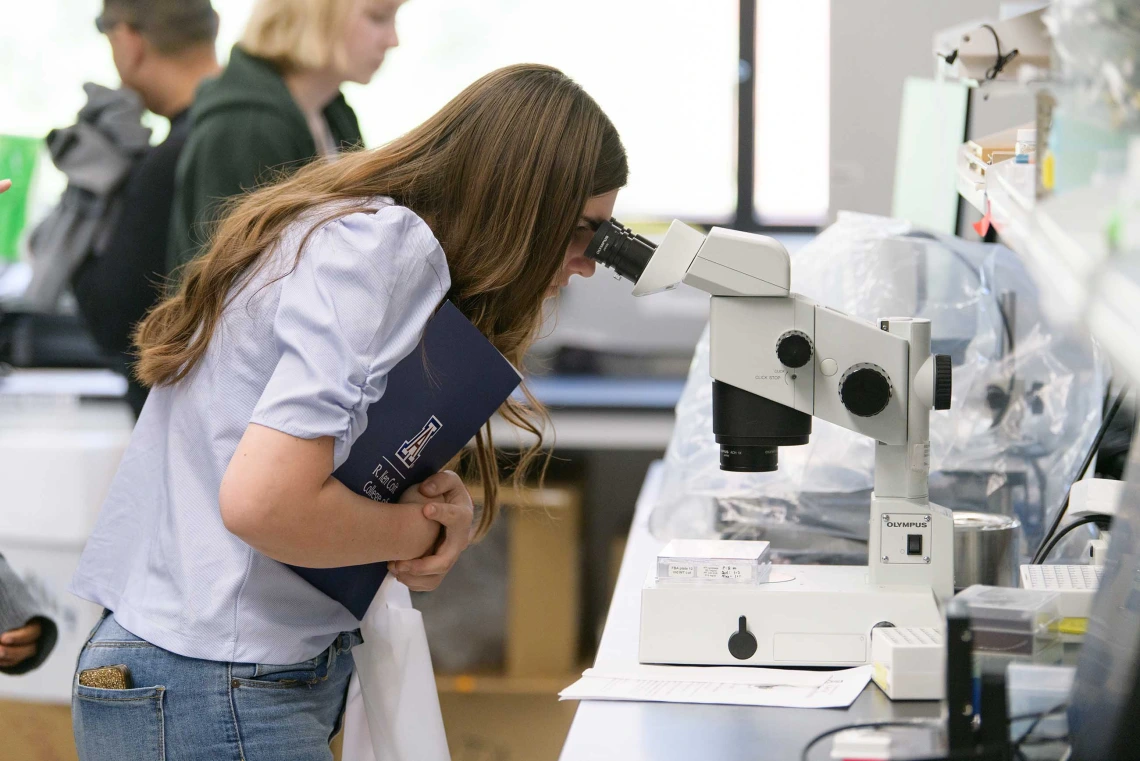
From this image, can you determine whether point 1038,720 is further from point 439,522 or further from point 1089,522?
point 439,522

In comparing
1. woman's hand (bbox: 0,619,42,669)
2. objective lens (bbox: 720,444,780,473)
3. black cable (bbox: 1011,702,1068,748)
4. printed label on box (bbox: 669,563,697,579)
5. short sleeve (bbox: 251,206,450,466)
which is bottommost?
woman's hand (bbox: 0,619,42,669)

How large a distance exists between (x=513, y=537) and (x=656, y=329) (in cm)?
73

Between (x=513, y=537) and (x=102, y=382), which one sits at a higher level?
(x=102, y=382)

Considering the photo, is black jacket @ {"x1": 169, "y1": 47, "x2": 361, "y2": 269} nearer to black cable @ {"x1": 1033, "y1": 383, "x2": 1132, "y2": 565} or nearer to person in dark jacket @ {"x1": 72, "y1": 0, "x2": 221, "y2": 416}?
person in dark jacket @ {"x1": 72, "y1": 0, "x2": 221, "y2": 416}

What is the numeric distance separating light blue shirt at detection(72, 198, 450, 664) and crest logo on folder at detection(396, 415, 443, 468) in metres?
0.11

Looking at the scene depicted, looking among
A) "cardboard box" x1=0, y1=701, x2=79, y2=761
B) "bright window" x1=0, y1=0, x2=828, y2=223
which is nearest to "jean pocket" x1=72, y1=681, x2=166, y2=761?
"cardboard box" x1=0, y1=701, x2=79, y2=761

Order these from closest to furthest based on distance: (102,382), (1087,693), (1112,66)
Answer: (1112,66) → (1087,693) → (102,382)

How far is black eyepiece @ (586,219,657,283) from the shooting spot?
1166mm

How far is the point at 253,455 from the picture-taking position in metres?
0.95

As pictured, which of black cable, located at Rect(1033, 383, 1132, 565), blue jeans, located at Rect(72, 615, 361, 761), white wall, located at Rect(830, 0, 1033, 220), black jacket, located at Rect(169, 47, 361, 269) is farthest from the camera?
white wall, located at Rect(830, 0, 1033, 220)

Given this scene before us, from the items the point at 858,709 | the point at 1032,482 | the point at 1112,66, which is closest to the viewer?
the point at 1112,66

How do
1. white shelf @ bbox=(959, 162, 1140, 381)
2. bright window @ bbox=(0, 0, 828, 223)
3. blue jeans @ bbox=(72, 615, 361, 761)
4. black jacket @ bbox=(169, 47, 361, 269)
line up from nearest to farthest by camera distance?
white shelf @ bbox=(959, 162, 1140, 381) → blue jeans @ bbox=(72, 615, 361, 761) → black jacket @ bbox=(169, 47, 361, 269) → bright window @ bbox=(0, 0, 828, 223)

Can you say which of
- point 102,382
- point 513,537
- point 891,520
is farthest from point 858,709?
point 102,382

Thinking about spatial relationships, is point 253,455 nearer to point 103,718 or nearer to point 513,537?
point 103,718
